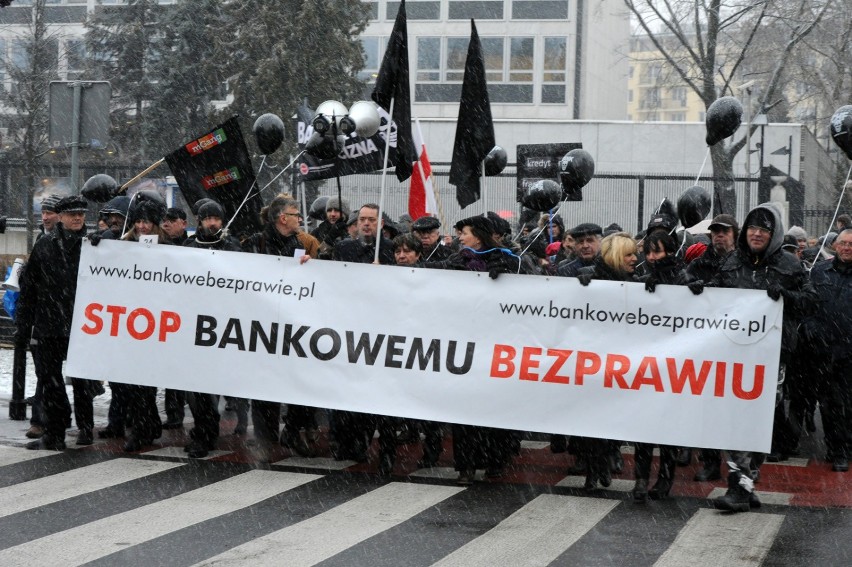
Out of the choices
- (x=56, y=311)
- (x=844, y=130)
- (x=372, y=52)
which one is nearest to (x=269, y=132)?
(x=56, y=311)

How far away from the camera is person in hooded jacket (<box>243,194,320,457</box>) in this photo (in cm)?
953

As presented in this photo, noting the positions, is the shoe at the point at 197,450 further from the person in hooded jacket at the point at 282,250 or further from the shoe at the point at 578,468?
the shoe at the point at 578,468

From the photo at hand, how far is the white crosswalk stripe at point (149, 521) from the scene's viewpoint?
21.0 feet

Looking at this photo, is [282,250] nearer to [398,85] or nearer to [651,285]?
[398,85]

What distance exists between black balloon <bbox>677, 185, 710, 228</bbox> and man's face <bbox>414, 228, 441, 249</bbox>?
9.69ft

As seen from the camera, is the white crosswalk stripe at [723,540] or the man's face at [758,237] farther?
the man's face at [758,237]

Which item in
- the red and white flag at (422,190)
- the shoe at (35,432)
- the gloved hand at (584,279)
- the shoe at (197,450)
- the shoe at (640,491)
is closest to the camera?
the shoe at (640,491)

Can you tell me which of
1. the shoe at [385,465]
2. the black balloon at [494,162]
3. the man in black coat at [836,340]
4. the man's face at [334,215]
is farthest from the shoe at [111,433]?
the black balloon at [494,162]

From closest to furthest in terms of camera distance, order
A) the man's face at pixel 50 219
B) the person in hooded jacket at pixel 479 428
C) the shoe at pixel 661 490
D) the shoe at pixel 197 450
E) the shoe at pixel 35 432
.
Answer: the shoe at pixel 661 490 < the person in hooded jacket at pixel 479 428 < the shoe at pixel 197 450 < the shoe at pixel 35 432 < the man's face at pixel 50 219

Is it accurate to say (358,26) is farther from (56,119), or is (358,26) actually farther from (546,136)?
(56,119)

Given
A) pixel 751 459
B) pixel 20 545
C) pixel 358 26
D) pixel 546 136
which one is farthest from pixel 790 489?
pixel 358 26

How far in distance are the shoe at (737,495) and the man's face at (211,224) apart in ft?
14.6

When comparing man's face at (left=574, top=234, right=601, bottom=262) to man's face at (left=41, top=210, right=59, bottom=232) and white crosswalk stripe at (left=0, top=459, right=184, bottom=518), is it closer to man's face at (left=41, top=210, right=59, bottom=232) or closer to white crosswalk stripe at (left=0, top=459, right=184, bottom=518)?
white crosswalk stripe at (left=0, top=459, right=184, bottom=518)

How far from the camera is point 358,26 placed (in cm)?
3903
